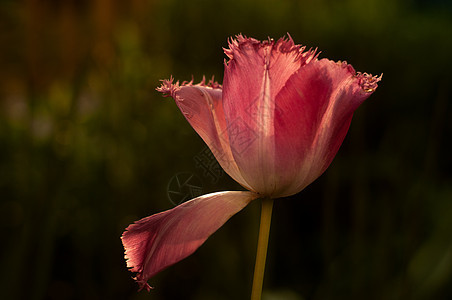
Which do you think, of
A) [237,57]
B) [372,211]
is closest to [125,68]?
[372,211]

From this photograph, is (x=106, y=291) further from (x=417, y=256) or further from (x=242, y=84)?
(x=242, y=84)

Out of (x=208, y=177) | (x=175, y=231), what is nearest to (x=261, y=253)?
(x=175, y=231)

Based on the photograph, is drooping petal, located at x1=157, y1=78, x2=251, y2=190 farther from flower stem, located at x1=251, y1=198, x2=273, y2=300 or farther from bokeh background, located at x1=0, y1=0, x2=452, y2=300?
bokeh background, located at x1=0, y1=0, x2=452, y2=300

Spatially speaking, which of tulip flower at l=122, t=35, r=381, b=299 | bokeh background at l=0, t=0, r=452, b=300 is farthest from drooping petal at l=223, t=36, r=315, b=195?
bokeh background at l=0, t=0, r=452, b=300

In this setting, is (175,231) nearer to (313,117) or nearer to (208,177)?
(313,117)

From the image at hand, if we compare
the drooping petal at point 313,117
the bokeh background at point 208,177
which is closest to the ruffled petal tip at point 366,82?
the drooping petal at point 313,117

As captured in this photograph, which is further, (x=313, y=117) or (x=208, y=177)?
(x=208, y=177)

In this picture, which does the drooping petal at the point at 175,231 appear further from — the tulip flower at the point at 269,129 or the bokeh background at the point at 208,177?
the bokeh background at the point at 208,177
